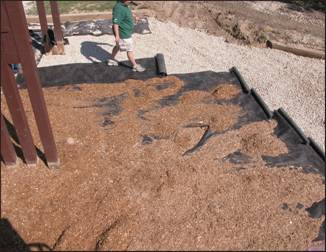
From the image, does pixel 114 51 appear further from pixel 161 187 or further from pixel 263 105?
pixel 161 187

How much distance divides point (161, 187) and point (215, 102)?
2.24 metres

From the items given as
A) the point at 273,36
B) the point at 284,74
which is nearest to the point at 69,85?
the point at 284,74

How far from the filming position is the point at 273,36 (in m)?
8.61

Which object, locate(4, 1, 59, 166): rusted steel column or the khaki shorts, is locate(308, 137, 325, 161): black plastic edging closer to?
locate(4, 1, 59, 166): rusted steel column

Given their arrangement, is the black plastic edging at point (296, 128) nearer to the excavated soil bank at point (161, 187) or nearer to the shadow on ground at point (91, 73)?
the excavated soil bank at point (161, 187)

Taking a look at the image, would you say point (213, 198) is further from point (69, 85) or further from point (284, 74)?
point (284, 74)

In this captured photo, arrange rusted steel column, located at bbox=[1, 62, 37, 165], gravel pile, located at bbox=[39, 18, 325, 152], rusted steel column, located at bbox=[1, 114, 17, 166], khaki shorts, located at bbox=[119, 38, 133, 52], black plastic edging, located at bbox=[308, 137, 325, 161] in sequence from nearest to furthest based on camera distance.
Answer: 1. rusted steel column, located at bbox=[1, 62, 37, 165]
2. rusted steel column, located at bbox=[1, 114, 17, 166]
3. black plastic edging, located at bbox=[308, 137, 325, 161]
4. gravel pile, located at bbox=[39, 18, 325, 152]
5. khaki shorts, located at bbox=[119, 38, 133, 52]

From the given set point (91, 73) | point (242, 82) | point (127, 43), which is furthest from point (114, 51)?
point (242, 82)

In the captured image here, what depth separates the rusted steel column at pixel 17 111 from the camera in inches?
152

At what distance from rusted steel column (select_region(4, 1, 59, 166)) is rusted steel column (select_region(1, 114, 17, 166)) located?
0.42m

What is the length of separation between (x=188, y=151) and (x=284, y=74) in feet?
11.7

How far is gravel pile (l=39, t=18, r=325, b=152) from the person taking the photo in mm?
6465

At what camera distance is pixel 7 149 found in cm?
438

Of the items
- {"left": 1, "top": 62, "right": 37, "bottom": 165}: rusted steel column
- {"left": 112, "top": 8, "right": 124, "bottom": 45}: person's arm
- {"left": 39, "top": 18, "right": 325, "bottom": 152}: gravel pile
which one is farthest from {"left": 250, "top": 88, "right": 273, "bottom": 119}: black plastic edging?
{"left": 1, "top": 62, "right": 37, "bottom": 165}: rusted steel column
